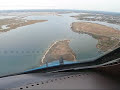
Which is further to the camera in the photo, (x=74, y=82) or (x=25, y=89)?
(x=74, y=82)

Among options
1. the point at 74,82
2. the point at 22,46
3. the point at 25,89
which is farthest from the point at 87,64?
the point at 22,46

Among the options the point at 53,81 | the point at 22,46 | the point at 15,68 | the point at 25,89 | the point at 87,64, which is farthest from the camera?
the point at 22,46

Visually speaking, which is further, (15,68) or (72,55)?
(72,55)

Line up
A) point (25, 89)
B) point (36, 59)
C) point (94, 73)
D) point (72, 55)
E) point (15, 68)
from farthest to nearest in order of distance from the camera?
point (72, 55) → point (36, 59) → point (15, 68) → point (94, 73) → point (25, 89)

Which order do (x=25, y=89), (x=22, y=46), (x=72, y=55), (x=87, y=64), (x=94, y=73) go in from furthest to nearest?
(x=22, y=46)
(x=72, y=55)
(x=87, y=64)
(x=94, y=73)
(x=25, y=89)

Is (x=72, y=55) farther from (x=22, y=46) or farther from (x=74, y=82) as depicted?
(x=74, y=82)

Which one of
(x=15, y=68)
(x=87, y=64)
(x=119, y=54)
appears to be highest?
(x=119, y=54)

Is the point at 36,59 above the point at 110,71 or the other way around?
the other way around

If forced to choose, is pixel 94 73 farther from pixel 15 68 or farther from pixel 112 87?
pixel 15 68

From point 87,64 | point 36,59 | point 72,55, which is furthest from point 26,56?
point 87,64
